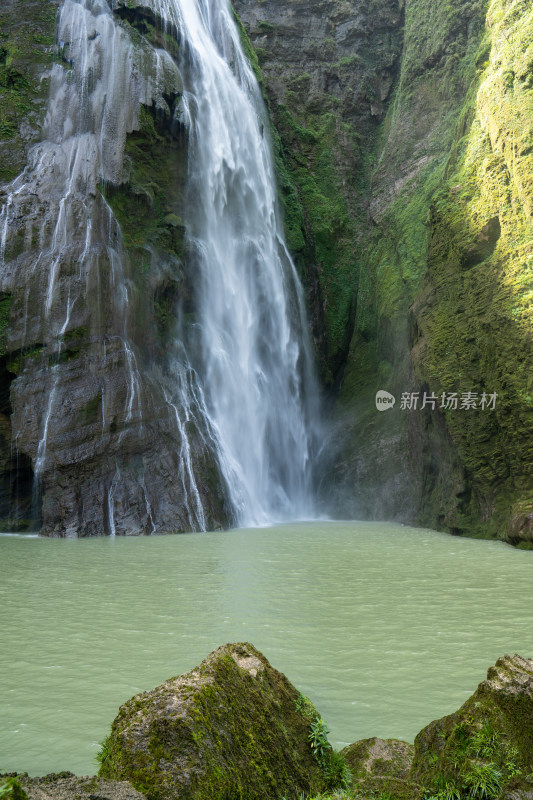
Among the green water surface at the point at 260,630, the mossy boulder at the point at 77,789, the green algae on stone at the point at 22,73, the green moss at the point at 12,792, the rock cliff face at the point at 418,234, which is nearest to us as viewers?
the green moss at the point at 12,792

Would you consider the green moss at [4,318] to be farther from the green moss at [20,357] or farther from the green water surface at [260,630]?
the green water surface at [260,630]

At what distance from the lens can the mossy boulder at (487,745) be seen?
89.1 inches

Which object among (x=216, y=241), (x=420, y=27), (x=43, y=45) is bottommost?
(x=216, y=241)

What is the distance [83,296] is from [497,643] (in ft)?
46.8

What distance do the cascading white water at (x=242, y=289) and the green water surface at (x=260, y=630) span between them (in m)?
9.08

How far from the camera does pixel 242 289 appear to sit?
21.9 metres

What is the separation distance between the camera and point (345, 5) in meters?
33.8

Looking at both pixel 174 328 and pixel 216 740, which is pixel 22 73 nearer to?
pixel 174 328

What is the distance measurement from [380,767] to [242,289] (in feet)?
65.4

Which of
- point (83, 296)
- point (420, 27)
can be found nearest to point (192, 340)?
point (83, 296)

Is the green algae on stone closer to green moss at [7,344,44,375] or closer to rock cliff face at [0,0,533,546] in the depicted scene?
rock cliff face at [0,0,533,546]

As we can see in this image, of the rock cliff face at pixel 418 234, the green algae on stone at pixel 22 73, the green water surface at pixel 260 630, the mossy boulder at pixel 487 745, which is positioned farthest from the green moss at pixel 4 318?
the mossy boulder at pixel 487 745

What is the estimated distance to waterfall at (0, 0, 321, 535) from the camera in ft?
53.5

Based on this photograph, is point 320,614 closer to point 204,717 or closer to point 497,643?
point 497,643
